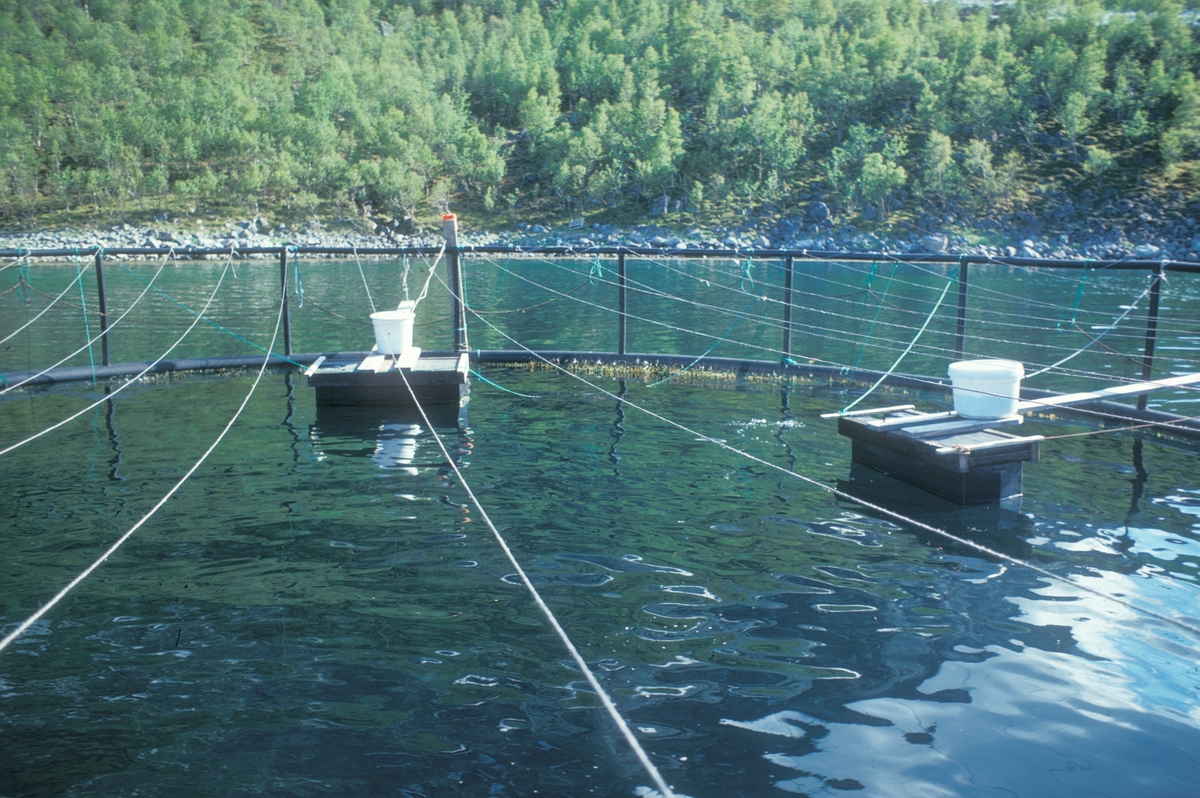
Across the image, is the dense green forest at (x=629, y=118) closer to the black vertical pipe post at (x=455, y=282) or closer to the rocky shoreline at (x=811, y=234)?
the rocky shoreline at (x=811, y=234)

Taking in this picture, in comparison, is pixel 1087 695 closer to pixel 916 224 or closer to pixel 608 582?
pixel 608 582

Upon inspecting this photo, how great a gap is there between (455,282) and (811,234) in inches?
2947

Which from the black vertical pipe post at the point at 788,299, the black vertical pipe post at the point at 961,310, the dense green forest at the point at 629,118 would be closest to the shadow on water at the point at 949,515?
the black vertical pipe post at the point at 961,310

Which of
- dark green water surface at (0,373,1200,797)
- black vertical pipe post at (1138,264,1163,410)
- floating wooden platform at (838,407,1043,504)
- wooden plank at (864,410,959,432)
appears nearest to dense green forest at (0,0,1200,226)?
black vertical pipe post at (1138,264,1163,410)

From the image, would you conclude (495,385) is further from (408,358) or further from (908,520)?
(908,520)

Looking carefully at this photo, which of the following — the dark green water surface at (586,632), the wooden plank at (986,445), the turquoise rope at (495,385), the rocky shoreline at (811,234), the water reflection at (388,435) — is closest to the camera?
the dark green water surface at (586,632)

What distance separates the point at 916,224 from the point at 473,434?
82831mm

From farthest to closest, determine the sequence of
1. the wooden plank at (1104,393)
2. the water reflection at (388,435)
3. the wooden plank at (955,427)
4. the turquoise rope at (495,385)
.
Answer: the turquoise rope at (495,385) → the water reflection at (388,435) → the wooden plank at (1104,393) → the wooden plank at (955,427)

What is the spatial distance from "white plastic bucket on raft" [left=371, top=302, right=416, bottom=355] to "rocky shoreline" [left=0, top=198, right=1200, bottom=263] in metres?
61.4

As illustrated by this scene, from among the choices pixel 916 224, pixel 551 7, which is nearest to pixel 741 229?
pixel 916 224

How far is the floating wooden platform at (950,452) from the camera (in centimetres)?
661

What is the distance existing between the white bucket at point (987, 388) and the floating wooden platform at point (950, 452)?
100 mm

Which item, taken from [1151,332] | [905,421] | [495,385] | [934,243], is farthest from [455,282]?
[934,243]

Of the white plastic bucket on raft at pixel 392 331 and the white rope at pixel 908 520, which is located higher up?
the white plastic bucket on raft at pixel 392 331
